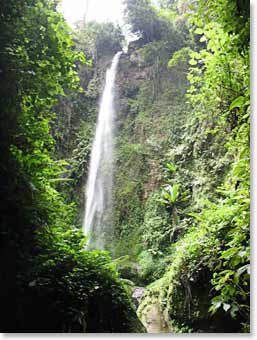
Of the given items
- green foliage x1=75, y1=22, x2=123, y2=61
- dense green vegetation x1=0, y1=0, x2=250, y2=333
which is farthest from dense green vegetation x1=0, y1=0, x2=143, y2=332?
green foliage x1=75, y1=22, x2=123, y2=61

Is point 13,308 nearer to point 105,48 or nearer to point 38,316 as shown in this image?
point 38,316

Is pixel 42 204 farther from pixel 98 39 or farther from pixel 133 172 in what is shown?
pixel 98 39

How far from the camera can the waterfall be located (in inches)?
85.3

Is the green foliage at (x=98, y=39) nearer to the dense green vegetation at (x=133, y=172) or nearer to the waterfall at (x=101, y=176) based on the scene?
the dense green vegetation at (x=133, y=172)

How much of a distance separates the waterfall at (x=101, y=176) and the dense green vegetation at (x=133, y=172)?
0.05 m

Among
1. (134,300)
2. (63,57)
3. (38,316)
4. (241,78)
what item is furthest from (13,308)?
(241,78)

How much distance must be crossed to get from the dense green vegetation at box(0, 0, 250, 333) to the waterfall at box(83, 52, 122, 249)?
5 centimetres

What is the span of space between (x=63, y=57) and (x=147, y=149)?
0.78 m

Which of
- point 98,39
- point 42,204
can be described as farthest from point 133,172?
point 98,39

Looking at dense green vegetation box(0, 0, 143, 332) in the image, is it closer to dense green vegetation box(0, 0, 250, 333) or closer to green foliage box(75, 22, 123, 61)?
dense green vegetation box(0, 0, 250, 333)

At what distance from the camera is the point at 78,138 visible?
2.22 m

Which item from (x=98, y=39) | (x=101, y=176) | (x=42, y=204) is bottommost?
(x=42, y=204)

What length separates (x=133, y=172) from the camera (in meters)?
2.34

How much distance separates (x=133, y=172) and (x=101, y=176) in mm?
207
